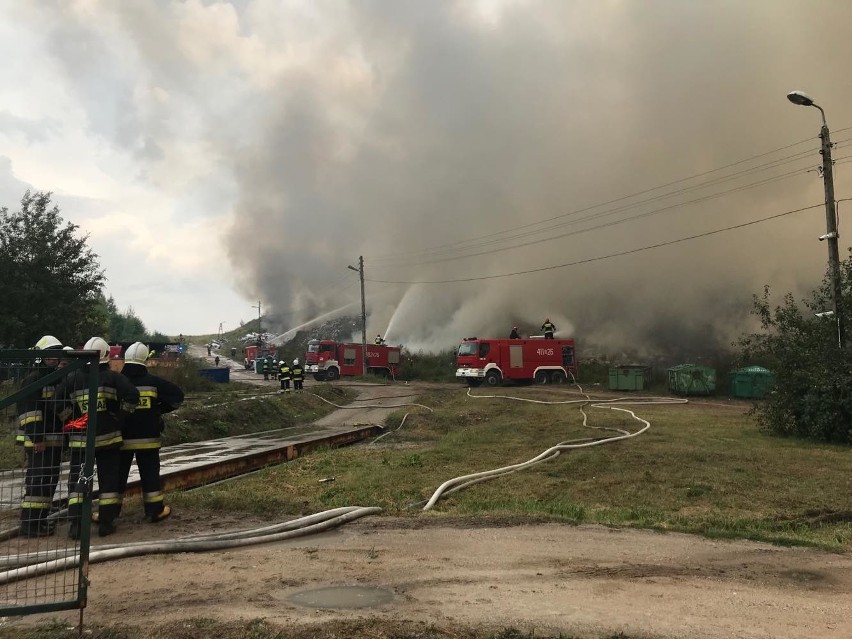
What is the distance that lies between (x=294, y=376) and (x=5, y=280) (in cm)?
1212

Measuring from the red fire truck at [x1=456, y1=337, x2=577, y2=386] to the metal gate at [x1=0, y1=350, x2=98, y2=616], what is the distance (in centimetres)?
2588

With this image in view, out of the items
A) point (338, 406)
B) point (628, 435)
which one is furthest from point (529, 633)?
point (338, 406)

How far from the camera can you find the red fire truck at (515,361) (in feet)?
101

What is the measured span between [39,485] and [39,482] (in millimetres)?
76

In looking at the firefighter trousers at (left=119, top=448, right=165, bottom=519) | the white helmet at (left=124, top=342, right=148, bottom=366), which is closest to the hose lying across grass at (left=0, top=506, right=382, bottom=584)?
the firefighter trousers at (left=119, top=448, right=165, bottom=519)

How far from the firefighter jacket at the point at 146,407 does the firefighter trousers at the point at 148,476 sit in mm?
76

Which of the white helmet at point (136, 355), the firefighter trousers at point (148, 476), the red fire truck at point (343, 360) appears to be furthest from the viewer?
the red fire truck at point (343, 360)

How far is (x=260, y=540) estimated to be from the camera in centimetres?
495

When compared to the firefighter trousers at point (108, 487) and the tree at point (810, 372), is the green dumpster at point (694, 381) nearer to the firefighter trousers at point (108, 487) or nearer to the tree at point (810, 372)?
the tree at point (810, 372)

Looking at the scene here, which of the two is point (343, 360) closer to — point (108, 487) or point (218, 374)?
point (218, 374)

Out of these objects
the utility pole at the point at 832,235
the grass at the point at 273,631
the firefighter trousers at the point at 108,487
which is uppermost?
the utility pole at the point at 832,235

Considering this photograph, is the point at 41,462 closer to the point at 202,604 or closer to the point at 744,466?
the point at 202,604

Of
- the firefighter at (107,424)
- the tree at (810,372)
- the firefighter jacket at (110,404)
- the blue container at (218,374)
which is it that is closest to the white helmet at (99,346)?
the firefighter at (107,424)

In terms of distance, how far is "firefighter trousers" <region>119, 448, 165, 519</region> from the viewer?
18.8 ft
